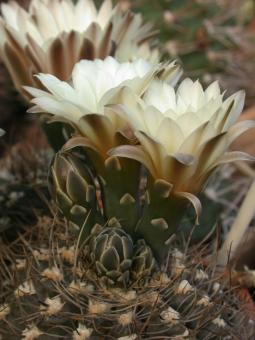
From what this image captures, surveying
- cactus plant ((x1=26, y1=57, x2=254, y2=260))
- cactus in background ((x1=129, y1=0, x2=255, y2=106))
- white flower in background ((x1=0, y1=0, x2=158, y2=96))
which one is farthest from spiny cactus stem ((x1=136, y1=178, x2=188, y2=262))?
cactus in background ((x1=129, y1=0, x2=255, y2=106))

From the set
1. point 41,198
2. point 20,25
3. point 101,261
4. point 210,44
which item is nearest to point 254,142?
point 210,44

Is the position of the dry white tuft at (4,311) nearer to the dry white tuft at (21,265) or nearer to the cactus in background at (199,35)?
the dry white tuft at (21,265)

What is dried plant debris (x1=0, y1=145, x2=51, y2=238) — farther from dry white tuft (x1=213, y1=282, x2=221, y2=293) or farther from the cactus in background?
the cactus in background

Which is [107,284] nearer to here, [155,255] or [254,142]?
[155,255]

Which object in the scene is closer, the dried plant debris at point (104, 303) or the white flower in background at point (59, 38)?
the dried plant debris at point (104, 303)

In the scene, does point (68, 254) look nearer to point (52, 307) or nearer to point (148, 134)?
point (52, 307)

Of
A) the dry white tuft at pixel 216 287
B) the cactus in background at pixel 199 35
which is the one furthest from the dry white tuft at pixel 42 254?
the cactus in background at pixel 199 35

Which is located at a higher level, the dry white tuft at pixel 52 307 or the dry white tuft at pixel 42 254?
the dry white tuft at pixel 42 254
